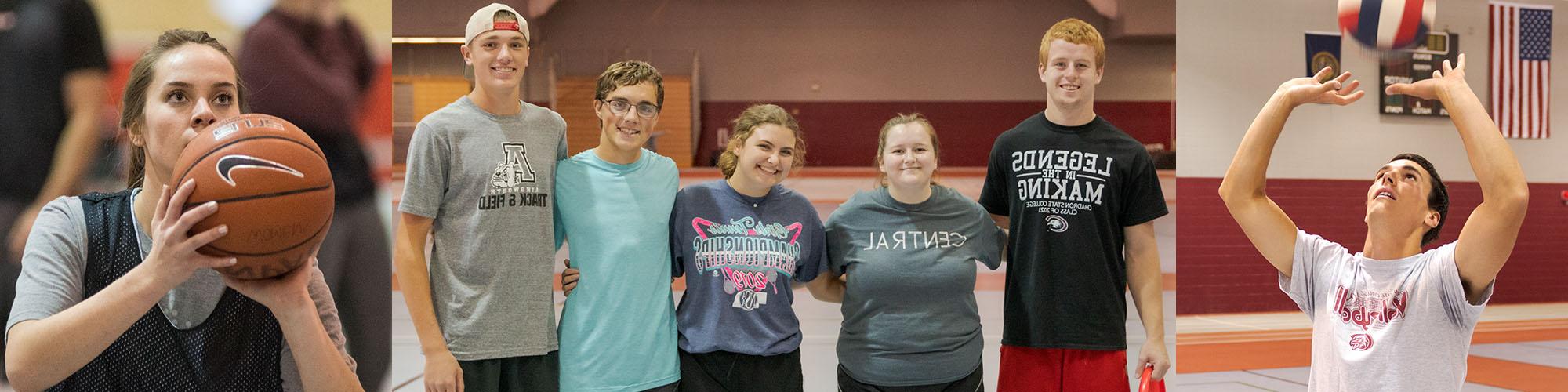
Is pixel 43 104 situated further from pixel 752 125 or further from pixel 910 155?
pixel 910 155

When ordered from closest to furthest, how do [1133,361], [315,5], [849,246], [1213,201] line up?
[849,246], [315,5], [1133,361], [1213,201]

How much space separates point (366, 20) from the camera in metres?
3.67

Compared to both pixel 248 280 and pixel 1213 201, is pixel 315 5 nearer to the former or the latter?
pixel 248 280

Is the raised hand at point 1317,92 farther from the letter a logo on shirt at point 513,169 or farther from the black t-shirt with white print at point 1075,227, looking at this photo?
the letter a logo on shirt at point 513,169

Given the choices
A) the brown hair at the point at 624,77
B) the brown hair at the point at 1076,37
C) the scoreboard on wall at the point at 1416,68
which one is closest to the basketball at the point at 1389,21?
the brown hair at the point at 1076,37

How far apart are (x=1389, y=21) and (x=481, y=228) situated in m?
3.10

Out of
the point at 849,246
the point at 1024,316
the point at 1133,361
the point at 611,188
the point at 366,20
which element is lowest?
the point at 1133,361

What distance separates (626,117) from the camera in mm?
2588

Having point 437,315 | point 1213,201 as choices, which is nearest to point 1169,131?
point 1213,201

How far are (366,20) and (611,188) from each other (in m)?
1.70

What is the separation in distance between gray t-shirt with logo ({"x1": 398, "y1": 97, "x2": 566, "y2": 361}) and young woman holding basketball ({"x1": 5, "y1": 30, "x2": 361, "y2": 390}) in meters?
0.73

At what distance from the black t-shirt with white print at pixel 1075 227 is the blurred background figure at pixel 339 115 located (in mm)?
2526

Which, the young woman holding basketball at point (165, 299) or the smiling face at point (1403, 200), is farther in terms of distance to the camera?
the smiling face at point (1403, 200)

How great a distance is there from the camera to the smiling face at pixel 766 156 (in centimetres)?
262
